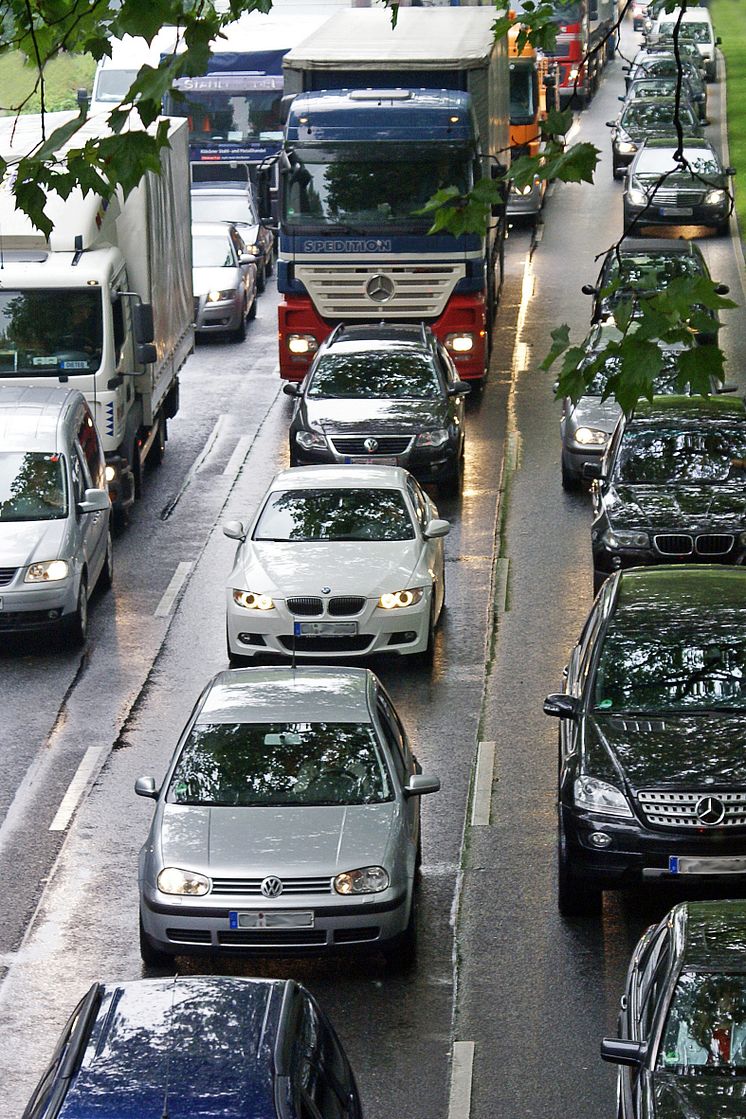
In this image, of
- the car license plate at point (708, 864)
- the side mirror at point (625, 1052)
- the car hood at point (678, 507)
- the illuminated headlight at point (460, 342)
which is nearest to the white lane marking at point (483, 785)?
the car license plate at point (708, 864)

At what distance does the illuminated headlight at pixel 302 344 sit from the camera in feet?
93.5

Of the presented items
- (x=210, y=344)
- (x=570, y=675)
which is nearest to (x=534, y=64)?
(x=210, y=344)

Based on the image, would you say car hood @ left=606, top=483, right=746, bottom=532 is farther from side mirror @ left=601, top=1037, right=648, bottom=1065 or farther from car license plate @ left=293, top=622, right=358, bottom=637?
side mirror @ left=601, top=1037, right=648, bottom=1065

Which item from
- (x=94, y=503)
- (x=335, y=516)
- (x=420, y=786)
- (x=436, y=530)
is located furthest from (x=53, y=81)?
(x=420, y=786)

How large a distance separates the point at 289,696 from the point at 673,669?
7.80 ft

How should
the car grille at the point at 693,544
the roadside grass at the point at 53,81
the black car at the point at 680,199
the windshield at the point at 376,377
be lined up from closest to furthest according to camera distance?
the car grille at the point at 693,544, the windshield at the point at 376,377, the black car at the point at 680,199, the roadside grass at the point at 53,81

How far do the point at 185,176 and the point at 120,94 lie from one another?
802 inches

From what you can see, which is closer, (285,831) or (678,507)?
(285,831)

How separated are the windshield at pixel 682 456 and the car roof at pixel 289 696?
684cm

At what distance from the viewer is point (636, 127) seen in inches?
1994

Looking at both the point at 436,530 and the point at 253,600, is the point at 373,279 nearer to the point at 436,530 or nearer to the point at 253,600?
the point at 436,530

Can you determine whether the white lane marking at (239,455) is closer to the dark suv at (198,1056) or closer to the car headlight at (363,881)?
the car headlight at (363,881)

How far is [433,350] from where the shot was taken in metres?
25.6

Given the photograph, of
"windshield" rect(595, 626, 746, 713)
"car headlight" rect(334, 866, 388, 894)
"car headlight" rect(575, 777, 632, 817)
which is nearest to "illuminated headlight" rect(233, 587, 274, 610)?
"windshield" rect(595, 626, 746, 713)
